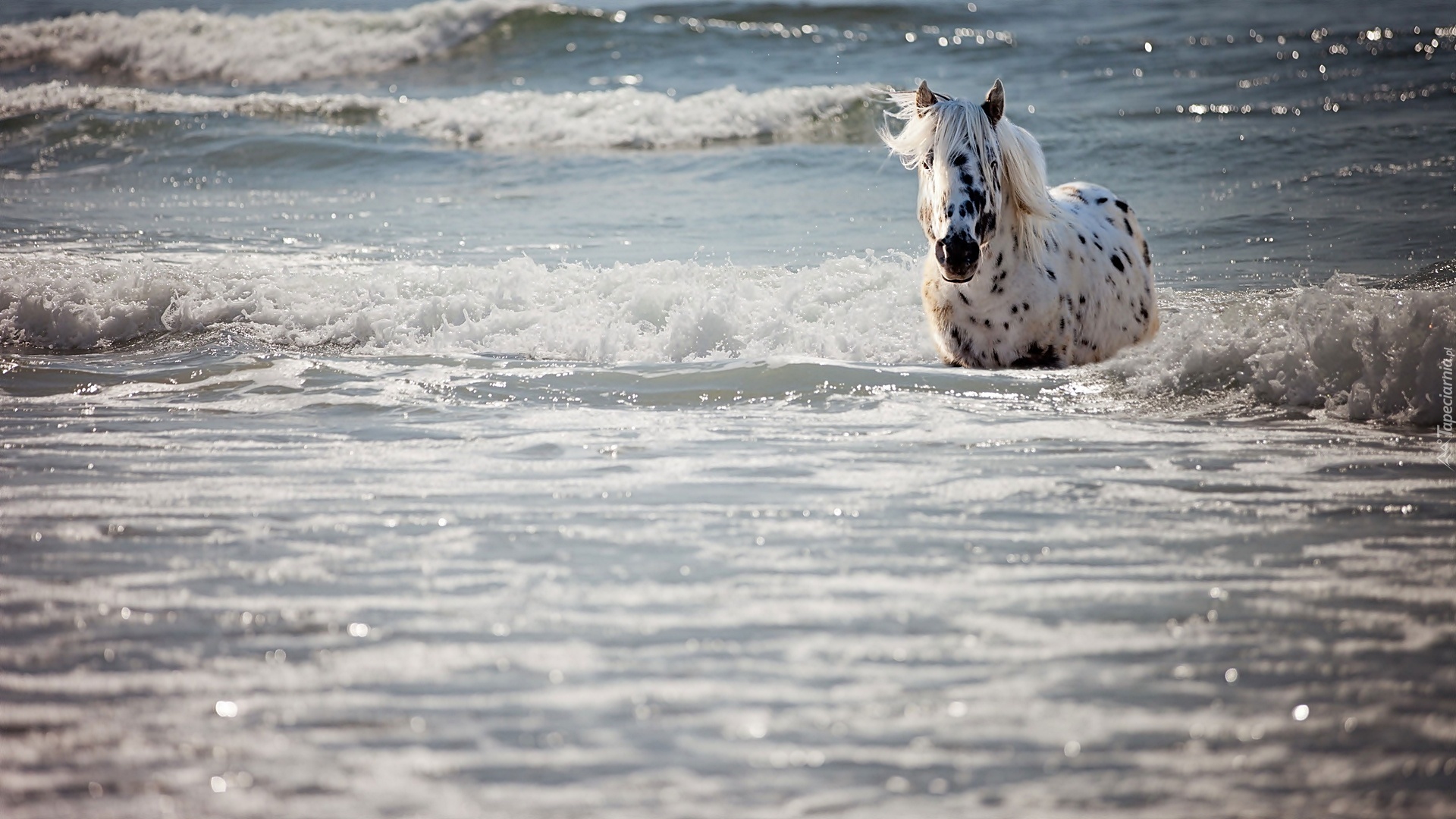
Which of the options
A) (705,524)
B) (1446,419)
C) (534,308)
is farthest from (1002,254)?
(534,308)

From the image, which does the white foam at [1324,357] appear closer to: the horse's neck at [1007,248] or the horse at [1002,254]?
the horse at [1002,254]

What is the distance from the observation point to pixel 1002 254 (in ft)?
16.0

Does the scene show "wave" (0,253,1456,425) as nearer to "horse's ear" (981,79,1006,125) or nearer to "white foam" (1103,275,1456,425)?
"white foam" (1103,275,1456,425)

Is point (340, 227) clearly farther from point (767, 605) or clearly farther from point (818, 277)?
point (767, 605)

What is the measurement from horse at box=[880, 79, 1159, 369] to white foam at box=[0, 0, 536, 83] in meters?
16.6

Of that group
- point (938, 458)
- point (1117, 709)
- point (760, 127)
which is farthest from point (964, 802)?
point (760, 127)

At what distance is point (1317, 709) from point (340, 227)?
8596mm

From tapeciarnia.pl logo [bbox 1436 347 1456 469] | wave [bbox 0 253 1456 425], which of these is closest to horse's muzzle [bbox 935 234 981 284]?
wave [bbox 0 253 1456 425]

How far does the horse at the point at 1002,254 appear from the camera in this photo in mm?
4641

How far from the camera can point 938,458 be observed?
3920 mm

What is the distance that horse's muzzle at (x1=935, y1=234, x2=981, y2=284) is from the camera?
454 cm

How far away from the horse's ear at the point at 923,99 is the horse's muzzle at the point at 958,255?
627mm

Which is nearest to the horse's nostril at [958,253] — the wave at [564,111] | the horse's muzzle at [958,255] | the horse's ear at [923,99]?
the horse's muzzle at [958,255]

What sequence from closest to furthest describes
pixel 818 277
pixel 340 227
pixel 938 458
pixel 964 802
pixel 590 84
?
pixel 964 802 < pixel 938 458 < pixel 818 277 < pixel 340 227 < pixel 590 84
